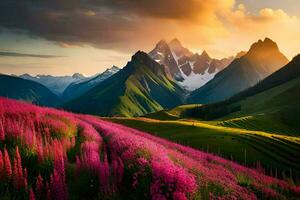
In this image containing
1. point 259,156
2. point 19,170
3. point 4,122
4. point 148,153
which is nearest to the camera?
point 19,170

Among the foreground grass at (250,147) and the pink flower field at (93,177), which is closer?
the pink flower field at (93,177)

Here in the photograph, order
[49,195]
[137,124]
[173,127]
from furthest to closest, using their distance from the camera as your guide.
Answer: [137,124] → [173,127] → [49,195]

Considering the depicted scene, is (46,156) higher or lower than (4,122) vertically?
lower

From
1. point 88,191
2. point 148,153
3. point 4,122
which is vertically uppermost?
point 4,122

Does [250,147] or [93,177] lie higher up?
[93,177]

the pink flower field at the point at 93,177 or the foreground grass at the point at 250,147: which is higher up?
the pink flower field at the point at 93,177

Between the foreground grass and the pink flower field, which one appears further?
the foreground grass

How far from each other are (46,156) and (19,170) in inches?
86.2

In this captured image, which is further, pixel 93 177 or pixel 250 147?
pixel 250 147

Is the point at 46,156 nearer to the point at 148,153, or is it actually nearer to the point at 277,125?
the point at 148,153

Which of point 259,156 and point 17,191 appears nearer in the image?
point 17,191

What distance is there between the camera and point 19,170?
9.56 meters

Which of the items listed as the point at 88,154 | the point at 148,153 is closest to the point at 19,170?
the point at 88,154

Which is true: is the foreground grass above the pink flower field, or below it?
below
